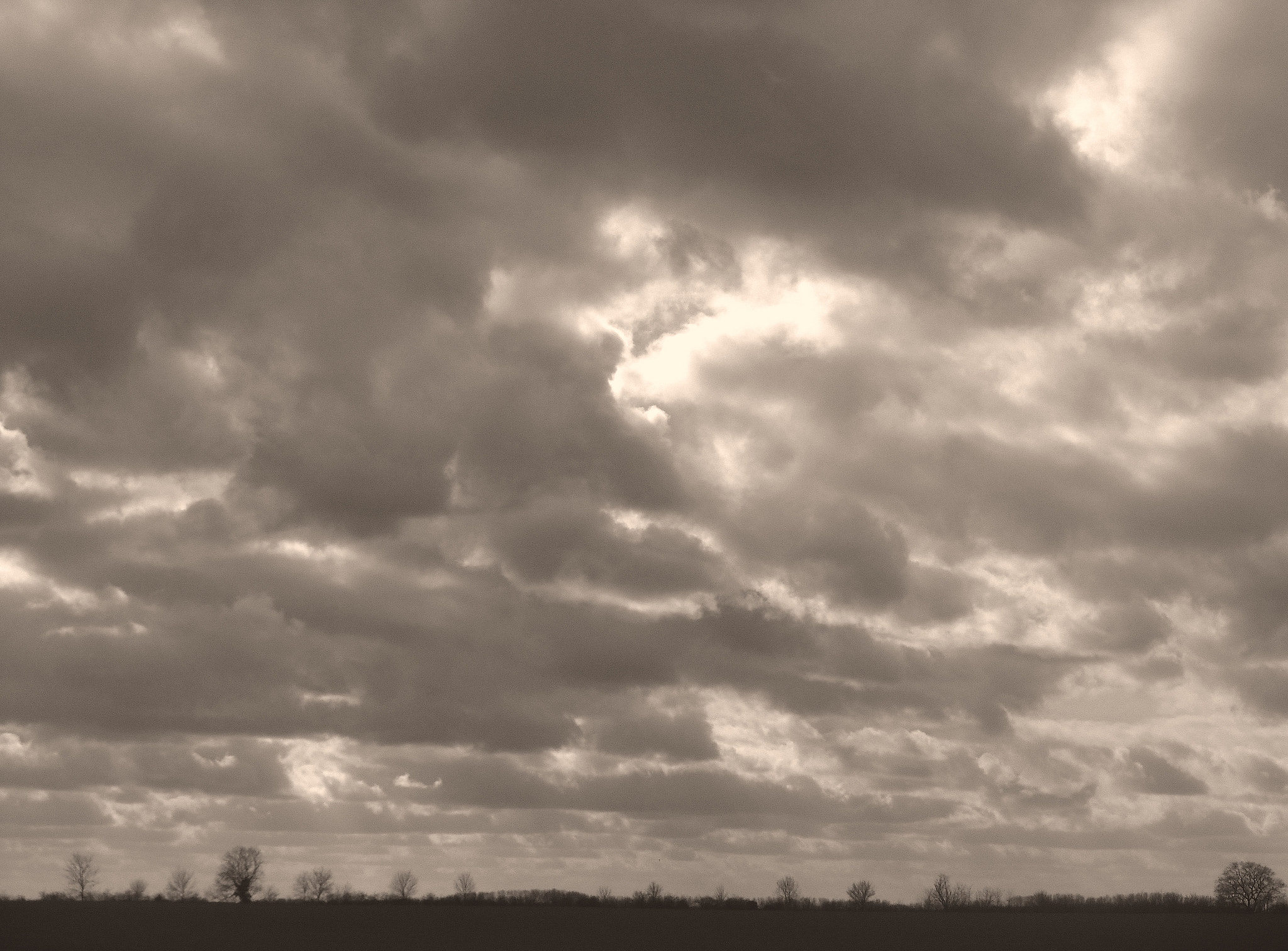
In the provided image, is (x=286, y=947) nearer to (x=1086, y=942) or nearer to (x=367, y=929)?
(x=367, y=929)

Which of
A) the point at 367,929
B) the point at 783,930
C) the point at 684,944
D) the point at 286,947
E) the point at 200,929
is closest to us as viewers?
the point at 286,947

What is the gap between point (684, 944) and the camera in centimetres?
15388

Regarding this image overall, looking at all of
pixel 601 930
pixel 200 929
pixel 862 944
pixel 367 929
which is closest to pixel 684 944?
pixel 862 944

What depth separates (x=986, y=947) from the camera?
158m

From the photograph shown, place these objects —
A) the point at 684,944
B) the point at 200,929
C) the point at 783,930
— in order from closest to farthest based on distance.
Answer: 1. the point at 684,944
2. the point at 200,929
3. the point at 783,930

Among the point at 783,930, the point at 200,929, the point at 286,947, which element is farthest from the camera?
the point at 783,930

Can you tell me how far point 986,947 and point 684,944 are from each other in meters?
35.1

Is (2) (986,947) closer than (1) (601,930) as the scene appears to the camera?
Yes

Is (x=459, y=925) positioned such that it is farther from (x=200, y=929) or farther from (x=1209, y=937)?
(x=1209, y=937)

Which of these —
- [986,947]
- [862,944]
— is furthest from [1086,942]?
[862,944]

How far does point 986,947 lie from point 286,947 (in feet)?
256

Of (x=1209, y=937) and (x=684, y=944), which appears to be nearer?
(x=684, y=944)

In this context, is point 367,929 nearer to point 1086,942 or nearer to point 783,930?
point 783,930

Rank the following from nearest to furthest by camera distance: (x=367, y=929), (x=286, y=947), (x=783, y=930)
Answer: (x=286, y=947), (x=367, y=929), (x=783, y=930)
